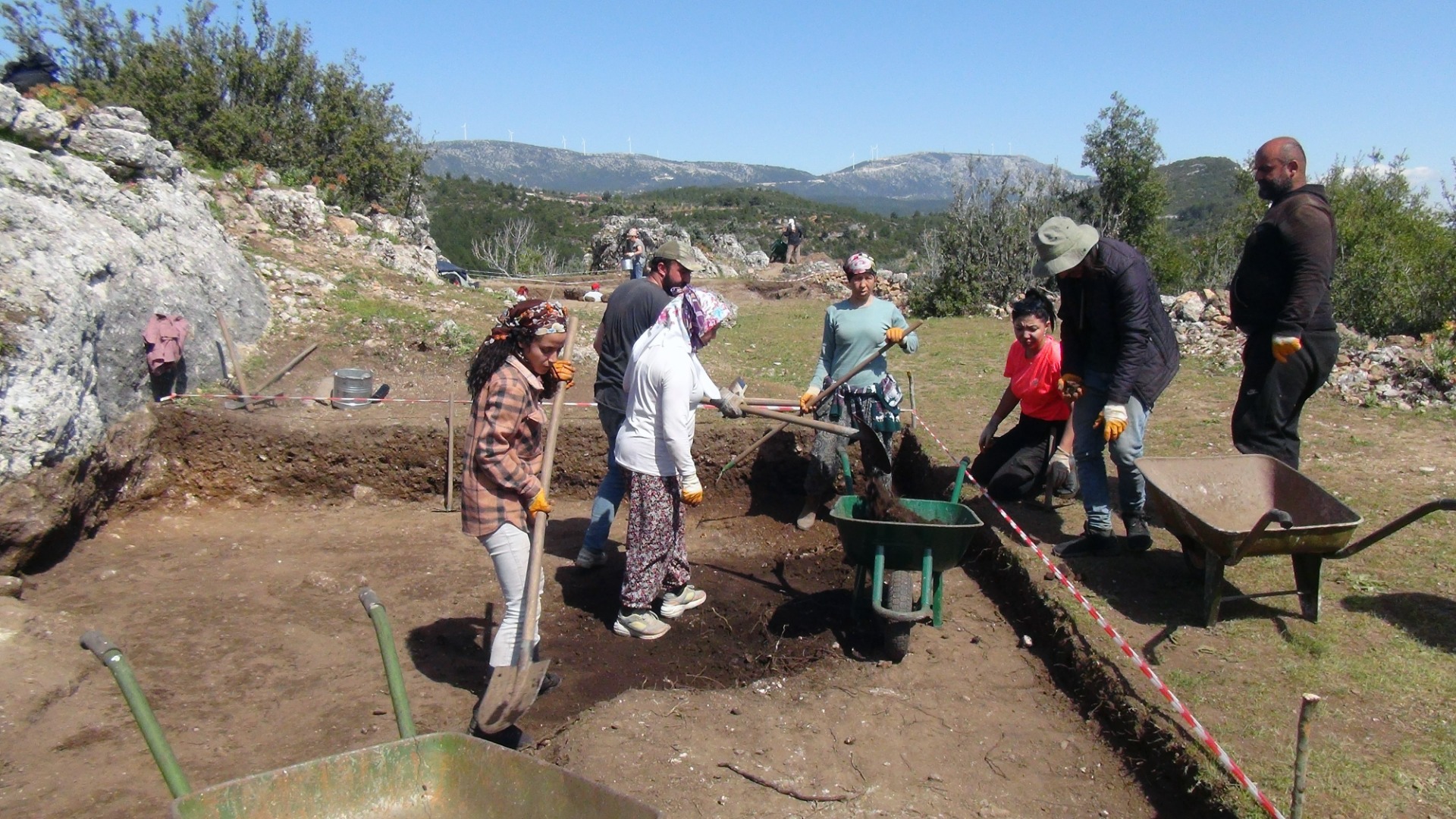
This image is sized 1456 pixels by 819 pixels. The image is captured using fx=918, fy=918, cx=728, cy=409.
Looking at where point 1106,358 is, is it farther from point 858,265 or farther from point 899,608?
point 899,608

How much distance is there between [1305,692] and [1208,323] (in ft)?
33.7

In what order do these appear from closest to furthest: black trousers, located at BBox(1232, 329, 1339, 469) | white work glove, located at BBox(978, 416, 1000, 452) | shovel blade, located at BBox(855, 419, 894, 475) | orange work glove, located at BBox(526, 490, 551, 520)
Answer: orange work glove, located at BBox(526, 490, 551, 520) → black trousers, located at BBox(1232, 329, 1339, 469) → shovel blade, located at BBox(855, 419, 894, 475) → white work glove, located at BBox(978, 416, 1000, 452)

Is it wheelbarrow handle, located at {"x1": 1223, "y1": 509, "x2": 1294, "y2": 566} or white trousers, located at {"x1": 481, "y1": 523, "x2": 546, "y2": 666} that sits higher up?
wheelbarrow handle, located at {"x1": 1223, "y1": 509, "x2": 1294, "y2": 566}

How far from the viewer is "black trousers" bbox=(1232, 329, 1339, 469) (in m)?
4.62

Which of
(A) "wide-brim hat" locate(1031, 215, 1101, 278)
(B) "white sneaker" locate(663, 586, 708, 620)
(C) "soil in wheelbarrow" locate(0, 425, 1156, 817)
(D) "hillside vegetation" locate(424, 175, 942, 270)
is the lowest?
(C) "soil in wheelbarrow" locate(0, 425, 1156, 817)

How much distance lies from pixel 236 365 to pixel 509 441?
5.04 metres

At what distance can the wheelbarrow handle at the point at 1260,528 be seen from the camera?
3.74 m

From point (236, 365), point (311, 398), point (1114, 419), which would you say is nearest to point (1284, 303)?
point (1114, 419)

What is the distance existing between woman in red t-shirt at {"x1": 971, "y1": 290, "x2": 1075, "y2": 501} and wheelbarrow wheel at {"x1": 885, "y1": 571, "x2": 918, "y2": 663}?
171 cm

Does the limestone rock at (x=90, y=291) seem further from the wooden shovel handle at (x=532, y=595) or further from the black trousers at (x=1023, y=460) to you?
the black trousers at (x=1023, y=460)

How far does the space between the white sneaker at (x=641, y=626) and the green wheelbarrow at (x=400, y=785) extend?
2183mm

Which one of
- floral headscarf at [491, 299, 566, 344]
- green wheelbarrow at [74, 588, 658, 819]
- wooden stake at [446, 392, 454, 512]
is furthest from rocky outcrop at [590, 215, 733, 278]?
green wheelbarrow at [74, 588, 658, 819]

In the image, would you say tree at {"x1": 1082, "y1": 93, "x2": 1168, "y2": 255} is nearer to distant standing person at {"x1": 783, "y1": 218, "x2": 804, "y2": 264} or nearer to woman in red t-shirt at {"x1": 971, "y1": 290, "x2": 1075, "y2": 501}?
distant standing person at {"x1": 783, "y1": 218, "x2": 804, "y2": 264}

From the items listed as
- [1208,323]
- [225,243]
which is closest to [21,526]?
[225,243]
